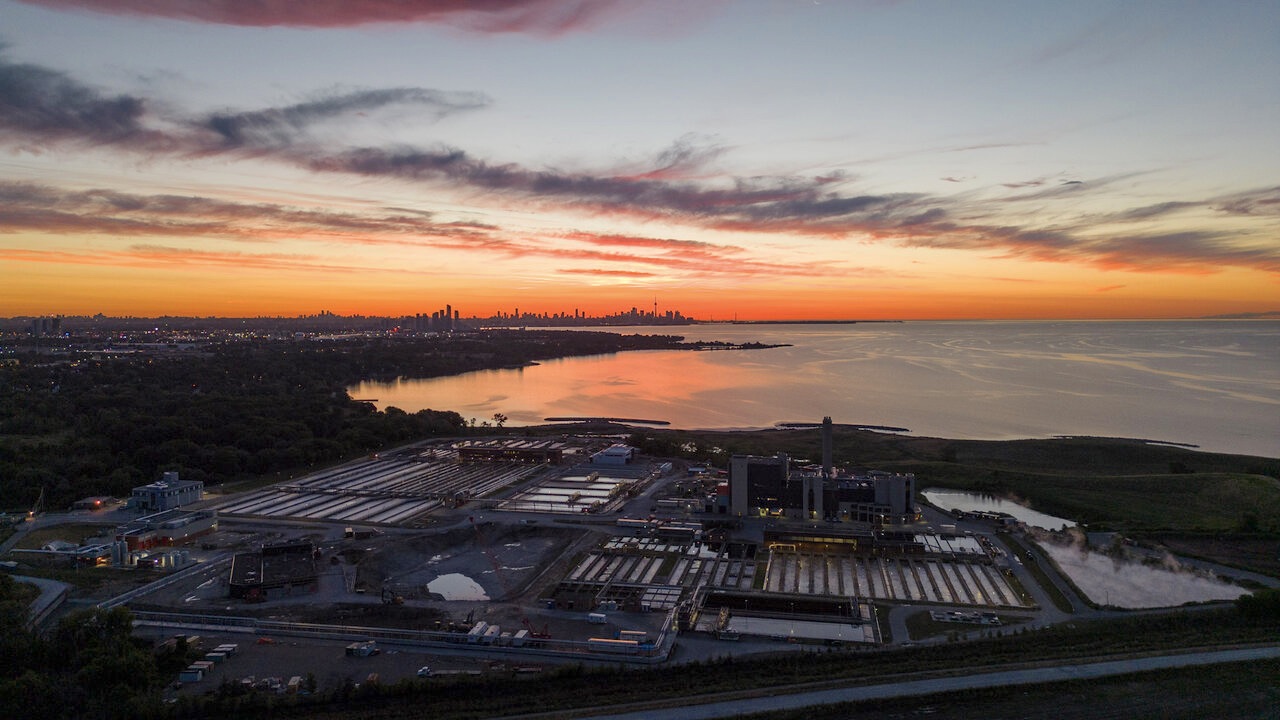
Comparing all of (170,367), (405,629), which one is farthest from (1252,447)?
(170,367)

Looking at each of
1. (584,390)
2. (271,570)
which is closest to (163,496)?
(271,570)

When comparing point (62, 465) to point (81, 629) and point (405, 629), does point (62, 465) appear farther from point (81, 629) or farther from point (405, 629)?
point (405, 629)

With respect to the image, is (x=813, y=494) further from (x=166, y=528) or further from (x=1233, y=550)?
(x=166, y=528)

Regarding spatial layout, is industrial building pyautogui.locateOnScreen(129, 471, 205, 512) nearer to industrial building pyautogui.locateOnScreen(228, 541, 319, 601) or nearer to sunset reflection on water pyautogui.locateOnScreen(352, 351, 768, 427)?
industrial building pyautogui.locateOnScreen(228, 541, 319, 601)

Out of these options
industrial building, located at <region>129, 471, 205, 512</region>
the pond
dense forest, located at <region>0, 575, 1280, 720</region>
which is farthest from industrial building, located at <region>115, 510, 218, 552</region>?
the pond

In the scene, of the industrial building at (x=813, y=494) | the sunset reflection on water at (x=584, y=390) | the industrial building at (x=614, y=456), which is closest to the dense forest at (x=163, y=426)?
the sunset reflection on water at (x=584, y=390)

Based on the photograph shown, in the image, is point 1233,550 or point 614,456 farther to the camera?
point 614,456
